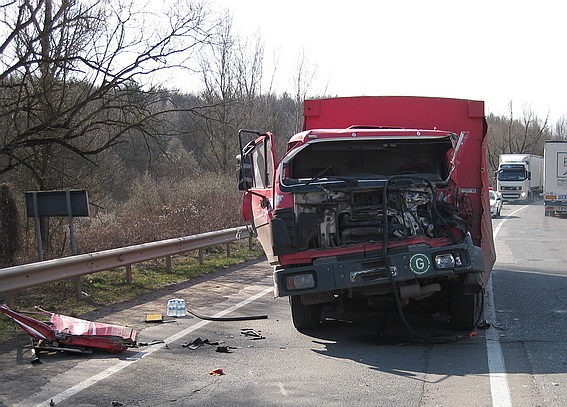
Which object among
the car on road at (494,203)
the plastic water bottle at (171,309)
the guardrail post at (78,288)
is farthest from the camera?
the car on road at (494,203)

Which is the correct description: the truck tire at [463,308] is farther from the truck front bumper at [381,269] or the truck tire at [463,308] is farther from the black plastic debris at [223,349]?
the black plastic debris at [223,349]

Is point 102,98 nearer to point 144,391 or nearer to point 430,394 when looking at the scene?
point 144,391

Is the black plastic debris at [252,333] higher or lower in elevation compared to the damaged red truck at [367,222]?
lower

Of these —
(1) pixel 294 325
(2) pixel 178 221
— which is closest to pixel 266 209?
(1) pixel 294 325

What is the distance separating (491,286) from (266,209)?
528 centimetres

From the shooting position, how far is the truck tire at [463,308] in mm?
7660

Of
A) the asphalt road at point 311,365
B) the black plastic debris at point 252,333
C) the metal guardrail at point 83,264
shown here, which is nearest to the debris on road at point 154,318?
the asphalt road at point 311,365

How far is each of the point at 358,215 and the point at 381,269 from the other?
0.63 meters

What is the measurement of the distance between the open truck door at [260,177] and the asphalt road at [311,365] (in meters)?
1.26

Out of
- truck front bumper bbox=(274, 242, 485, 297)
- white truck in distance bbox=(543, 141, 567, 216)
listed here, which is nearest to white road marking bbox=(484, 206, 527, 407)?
truck front bumper bbox=(274, 242, 485, 297)

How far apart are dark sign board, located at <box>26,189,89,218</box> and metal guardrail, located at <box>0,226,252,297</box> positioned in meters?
0.84

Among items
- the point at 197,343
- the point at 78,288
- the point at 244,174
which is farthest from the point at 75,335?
the point at 78,288

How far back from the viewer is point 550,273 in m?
13.0

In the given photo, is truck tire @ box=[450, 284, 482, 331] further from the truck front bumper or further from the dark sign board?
the dark sign board
